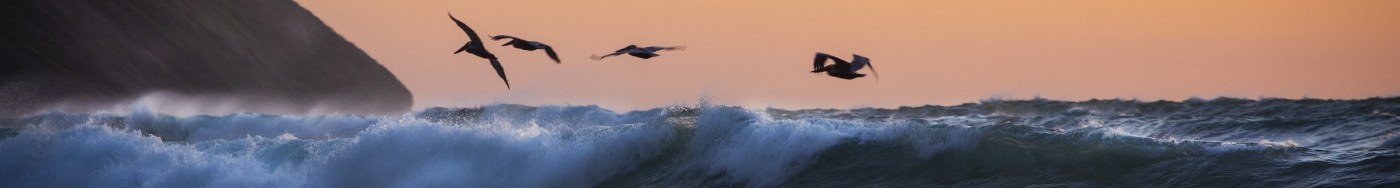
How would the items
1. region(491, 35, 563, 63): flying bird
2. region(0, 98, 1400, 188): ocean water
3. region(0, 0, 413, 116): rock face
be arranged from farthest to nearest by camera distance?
region(0, 0, 413, 116): rock face
region(0, 98, 1400, 188): ocean water
region(491, 35, 563, 63): flying bird

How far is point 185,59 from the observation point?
5562cm

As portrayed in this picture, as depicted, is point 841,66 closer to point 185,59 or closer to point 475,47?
point 475,47

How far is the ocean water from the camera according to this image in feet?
40.2

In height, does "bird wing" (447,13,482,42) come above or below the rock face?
below

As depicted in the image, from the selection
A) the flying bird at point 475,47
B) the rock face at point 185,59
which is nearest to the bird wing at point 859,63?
the flying bird at point 475,47

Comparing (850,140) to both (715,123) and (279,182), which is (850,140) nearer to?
(715,123)

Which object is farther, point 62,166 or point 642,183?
point 62,166

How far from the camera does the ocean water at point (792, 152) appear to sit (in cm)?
1226

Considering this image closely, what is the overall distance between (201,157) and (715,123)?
17.8 ft

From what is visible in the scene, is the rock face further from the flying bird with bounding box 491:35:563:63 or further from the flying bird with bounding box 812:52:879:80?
the flying bird with bounding box 812:52:879:80

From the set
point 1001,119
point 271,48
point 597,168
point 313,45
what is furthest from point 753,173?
point 313,45

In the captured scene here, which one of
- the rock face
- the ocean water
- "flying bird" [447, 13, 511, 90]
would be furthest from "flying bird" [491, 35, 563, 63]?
the rock face

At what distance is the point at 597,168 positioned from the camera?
15.2 meters

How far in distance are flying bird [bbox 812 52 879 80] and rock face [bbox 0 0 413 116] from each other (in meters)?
27.5
